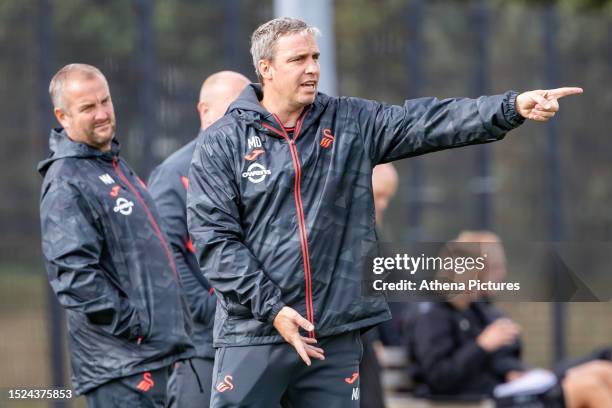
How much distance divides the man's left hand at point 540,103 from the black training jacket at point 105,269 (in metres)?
1.89

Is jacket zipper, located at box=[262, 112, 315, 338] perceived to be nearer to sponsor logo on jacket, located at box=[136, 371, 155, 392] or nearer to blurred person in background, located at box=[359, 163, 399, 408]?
sponsor logo on jacket, located at box=[136, 371, 155, 392]

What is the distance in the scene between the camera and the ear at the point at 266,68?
4.58 metres

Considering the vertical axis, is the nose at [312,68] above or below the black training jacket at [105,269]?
above

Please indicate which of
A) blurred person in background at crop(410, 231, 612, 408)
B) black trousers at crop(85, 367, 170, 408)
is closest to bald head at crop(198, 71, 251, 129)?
black trousers at crop(85, 367, 170, 408)

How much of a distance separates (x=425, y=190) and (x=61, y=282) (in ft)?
18.9

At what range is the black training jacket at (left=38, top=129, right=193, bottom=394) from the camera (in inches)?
199

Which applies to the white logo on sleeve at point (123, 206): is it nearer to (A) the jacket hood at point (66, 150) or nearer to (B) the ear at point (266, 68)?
(A) the jacket hood at point (66, 150)

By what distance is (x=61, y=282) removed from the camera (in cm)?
508

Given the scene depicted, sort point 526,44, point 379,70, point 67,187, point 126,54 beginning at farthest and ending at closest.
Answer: point 526,44 → point 379,70 → point 126,54 → point 67,187

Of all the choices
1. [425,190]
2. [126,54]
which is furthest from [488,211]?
[126,54]

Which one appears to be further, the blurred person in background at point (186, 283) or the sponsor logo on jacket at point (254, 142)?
the blurred person in background at point (186, 283)

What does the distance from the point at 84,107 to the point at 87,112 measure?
0.03 meters

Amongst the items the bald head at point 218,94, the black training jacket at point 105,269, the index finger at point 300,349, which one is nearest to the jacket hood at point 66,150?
the black training jacket at point 105,269

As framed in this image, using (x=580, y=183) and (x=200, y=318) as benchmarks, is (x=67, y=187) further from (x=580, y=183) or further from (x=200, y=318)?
(x=580, y=183)
